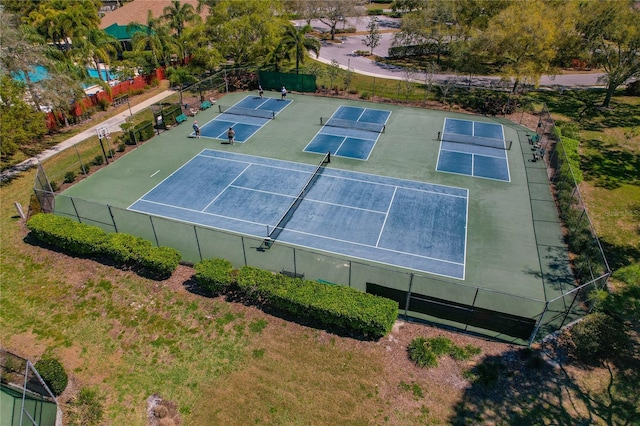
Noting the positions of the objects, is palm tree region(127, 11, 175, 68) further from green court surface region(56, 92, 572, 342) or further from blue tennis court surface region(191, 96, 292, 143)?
blue tennis court surface region(191, 96, 292, 143)

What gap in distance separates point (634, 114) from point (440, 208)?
85.8ft

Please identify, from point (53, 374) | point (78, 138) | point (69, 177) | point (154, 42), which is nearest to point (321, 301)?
point (53, 374)

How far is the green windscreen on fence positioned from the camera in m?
38.9

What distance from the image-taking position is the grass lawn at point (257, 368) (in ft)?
40.5

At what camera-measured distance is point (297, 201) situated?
22078 millimetres

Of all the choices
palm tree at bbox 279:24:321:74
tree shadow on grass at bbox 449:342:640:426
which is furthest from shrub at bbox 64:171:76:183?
tree shadow on grass at bbox 449:342:640:426

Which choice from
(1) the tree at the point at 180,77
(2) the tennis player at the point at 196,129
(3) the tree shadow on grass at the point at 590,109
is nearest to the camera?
(2) the tennis player at the point at 196,129

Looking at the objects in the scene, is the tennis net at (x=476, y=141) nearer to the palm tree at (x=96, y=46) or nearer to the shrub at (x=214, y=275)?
the shrub at (x=214, y=275)

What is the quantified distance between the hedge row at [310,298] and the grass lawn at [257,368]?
0.57 m

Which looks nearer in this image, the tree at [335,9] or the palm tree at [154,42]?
the palm tree at [154,42]

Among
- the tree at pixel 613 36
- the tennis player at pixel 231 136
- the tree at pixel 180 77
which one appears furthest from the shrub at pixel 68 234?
the tree at pixel 613 36

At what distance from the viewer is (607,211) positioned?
2214cm

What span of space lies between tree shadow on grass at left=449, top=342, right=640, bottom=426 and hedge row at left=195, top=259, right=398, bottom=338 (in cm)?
350

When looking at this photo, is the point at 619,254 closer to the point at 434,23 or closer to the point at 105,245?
the point at 105,245
